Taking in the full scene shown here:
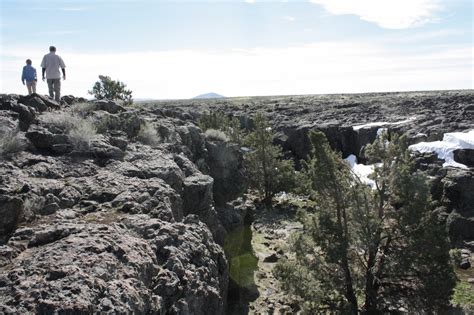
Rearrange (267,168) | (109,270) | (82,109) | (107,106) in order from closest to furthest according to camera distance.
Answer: (109,270), (82,109), (107,106), (267,168)

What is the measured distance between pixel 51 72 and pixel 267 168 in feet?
62.1

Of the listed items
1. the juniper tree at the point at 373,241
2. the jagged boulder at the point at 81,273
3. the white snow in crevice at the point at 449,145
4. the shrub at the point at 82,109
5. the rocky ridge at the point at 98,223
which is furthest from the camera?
the white snow in crevice at the point at 449,145

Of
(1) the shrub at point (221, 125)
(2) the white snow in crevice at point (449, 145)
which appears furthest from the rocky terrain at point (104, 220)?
(1) the shrub at point (221, 125)

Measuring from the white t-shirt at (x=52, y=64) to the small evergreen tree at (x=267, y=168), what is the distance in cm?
1707

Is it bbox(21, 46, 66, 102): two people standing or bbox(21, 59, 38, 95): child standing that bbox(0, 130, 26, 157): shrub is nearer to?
bbox(21, 46, 66, 102): two people standing

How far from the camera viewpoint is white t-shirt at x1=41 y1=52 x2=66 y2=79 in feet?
58.6

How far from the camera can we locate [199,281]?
905cm

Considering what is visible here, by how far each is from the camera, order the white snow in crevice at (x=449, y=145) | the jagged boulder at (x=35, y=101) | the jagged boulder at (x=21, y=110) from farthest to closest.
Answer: the white snow in crevice at (x=449, y=145) → the jagged boulder at (x=35, y=101) → the jagged boulder at (x=21, y=110)

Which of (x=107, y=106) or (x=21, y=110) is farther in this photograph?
(x=107, y=106)

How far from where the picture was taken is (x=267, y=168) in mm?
33344

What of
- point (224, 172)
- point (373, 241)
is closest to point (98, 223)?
point (373, 241)

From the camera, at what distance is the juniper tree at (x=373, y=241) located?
43.3ft

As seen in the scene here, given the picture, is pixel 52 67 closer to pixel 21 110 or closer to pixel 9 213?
pixel 21 110

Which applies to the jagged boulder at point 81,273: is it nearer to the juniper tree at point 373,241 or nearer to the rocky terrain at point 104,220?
the rocky terrain at point 104,220
